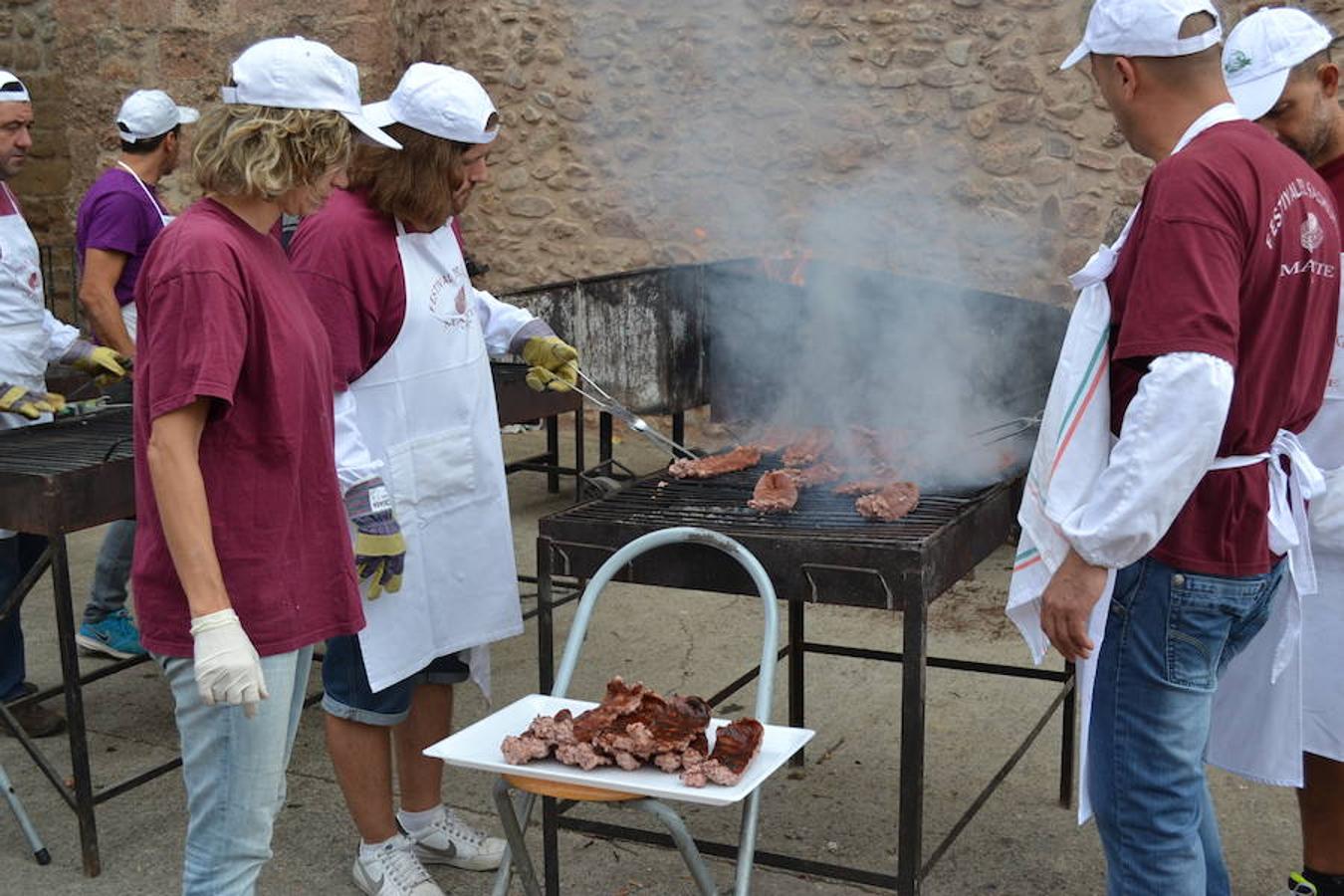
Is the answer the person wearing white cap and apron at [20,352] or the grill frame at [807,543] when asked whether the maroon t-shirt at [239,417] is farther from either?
the person wearing white cap and apron at [20,352]

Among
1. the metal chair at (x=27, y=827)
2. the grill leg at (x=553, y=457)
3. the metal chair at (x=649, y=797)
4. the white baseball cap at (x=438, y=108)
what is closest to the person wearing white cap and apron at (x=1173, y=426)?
the metal chair at (x=649, y=797)

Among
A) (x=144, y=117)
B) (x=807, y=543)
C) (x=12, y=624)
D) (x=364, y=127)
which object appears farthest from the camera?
(x=144, y=117)

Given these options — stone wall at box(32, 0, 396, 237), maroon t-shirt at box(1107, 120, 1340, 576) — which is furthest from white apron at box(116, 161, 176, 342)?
stone wall at box(32, 0, 396, 237)

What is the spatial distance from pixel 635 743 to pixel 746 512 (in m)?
0.94

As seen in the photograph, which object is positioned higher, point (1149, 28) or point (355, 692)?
point (1149, 28)

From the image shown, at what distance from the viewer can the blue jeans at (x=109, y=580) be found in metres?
5.39

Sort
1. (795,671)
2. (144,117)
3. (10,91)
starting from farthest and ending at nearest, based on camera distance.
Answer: (144,117)
(10,91)
(795,671)

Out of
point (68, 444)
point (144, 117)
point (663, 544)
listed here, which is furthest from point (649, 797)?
point (144, 117)

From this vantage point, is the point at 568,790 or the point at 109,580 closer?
the point at 568,790

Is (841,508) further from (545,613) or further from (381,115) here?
(381,115)

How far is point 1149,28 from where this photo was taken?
2.48 meters

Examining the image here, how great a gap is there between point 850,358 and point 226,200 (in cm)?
327

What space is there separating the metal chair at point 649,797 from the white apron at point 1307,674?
3.46ft

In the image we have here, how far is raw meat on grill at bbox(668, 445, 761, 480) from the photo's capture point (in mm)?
3834
